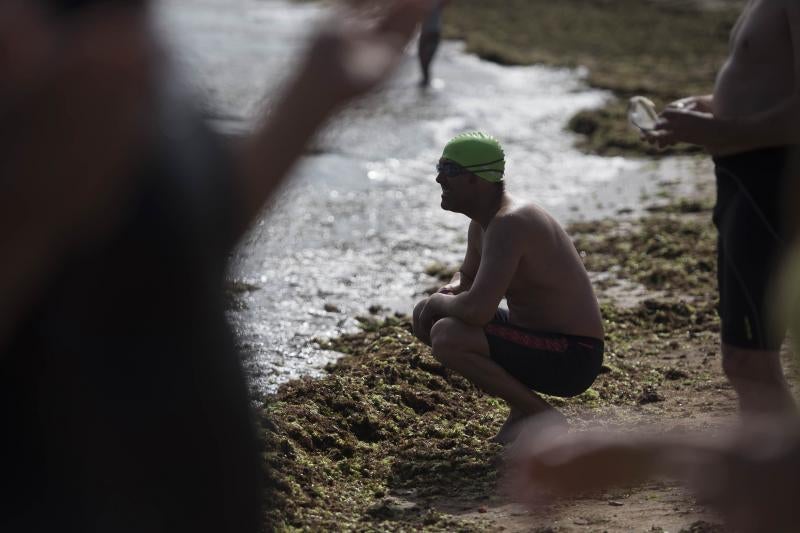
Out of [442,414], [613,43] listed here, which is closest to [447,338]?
[442,414]

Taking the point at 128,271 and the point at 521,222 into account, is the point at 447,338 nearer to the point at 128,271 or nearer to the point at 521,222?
the point at 521,222

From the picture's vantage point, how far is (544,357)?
4.52 m

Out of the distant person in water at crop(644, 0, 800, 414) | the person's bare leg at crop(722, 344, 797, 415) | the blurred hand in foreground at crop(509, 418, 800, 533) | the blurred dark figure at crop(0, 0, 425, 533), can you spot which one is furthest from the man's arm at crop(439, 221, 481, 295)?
the blurred hand in foreground at crop(509, 418, 800, 533)

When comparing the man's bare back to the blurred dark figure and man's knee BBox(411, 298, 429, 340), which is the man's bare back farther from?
the blurred dark figure

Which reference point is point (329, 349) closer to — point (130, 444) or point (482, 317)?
point (482, 317)

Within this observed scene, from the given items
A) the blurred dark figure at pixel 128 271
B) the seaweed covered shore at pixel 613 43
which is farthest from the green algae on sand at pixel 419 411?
the seaweed covered shore at pixel 613 43

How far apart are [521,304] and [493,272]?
12.3 inches

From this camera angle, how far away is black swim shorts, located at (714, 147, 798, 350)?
371cm

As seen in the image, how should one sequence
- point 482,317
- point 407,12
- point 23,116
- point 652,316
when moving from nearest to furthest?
point 23,116, point 407,12, point 482,317, point 652,316

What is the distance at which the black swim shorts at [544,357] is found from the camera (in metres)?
4.51

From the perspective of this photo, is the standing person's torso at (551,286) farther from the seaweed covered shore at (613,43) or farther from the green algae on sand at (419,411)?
the seaweed covered shore at (613,43)

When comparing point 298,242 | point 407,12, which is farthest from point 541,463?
point 298,242

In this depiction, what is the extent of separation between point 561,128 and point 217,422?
10023mm

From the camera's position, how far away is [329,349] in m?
5.88
